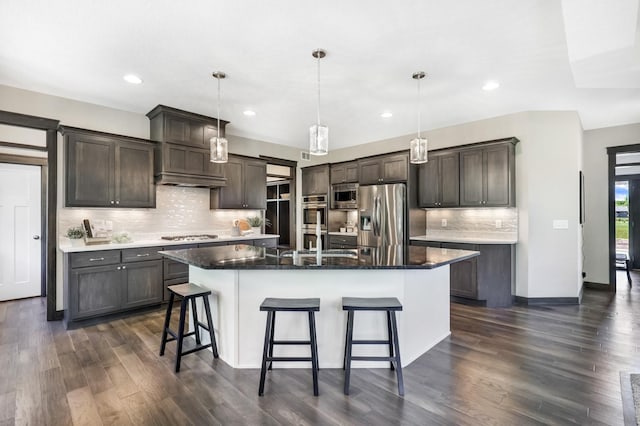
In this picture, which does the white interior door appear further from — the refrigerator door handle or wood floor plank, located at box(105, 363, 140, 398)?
the refrigerator door handle

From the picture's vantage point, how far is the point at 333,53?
118 inches

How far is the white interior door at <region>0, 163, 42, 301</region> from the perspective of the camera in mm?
4847

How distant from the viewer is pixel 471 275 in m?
4.49

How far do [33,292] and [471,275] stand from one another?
22.0 feet

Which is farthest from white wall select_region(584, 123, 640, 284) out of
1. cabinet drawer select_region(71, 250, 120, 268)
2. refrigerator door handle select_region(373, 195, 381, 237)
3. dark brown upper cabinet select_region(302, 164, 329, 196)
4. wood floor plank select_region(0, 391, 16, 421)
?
wood floor plank select_region(0, 391, 16, 421)

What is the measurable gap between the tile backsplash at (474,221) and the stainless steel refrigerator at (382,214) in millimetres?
677

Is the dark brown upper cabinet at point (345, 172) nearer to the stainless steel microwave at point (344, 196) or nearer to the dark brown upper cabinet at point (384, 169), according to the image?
the stainless steel microwave at point (344, 196)

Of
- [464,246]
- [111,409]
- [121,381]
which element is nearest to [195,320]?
[121,381]

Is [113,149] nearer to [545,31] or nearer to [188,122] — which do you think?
[188,122]

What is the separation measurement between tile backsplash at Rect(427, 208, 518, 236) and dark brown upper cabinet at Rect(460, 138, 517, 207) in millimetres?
292

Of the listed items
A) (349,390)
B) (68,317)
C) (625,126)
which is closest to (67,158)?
(68,317)

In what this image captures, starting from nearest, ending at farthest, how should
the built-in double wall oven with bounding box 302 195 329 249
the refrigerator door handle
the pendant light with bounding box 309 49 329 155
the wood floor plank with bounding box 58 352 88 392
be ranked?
1. the wood floor plank with bounding box 58 352 88 392
2. the pendant light with bounding box 309 49 329 155
3. the refrigerator door handle
4. the built-in double wall oven with bounding box 302 195 329 249

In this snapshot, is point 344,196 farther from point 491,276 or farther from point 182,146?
point 182,146

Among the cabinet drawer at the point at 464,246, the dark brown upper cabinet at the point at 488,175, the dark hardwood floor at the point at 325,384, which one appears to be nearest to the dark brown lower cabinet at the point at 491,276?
the cabinet drawer at the point at 464,246
